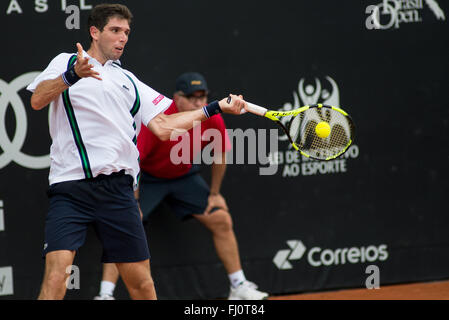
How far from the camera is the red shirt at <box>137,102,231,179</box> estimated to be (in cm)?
461

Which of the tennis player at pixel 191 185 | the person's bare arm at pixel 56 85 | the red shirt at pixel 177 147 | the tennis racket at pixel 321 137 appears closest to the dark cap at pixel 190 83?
the tennis player at pixel 191 185

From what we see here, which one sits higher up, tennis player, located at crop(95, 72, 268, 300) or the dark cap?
the dark cap

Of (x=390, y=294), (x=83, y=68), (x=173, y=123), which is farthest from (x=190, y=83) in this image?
(x=390, y=294)

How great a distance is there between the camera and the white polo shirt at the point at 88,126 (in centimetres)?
334

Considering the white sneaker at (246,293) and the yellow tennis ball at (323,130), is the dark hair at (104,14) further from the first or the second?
the white sneaker at (246,293)

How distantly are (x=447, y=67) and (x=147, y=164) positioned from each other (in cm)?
234

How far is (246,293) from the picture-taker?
15.8 ft

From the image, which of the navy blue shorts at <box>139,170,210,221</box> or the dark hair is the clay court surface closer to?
the navy blue shorts at <box>139,170,210,221</box>

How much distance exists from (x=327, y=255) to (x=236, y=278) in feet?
2.51

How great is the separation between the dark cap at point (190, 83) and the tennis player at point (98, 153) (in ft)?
3.53

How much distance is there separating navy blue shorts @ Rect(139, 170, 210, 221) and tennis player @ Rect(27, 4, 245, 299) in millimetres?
1180

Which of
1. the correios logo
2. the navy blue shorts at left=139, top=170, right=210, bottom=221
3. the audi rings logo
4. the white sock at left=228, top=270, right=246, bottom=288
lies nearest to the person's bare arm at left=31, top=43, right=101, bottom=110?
the audi rings logo
